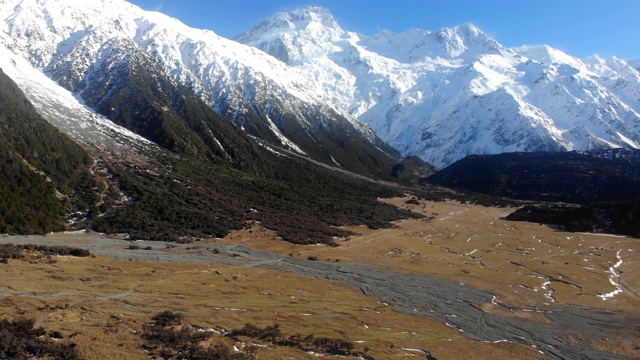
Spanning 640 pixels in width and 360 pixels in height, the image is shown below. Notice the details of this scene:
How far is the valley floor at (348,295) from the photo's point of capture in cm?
3512

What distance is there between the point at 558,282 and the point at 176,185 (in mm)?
83006

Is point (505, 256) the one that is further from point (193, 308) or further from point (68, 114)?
point (68, 114)

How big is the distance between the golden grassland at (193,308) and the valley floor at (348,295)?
5.9 inches

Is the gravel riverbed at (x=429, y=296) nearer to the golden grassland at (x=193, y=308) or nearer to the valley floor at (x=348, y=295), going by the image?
the valley floor at (x=348, y=295)

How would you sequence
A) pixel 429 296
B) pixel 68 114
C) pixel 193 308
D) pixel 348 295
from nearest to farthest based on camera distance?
pixel 193 308 → pixel 348 295 → pixel 429 296 → pixel 68 114

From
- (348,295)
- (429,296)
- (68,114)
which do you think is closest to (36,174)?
(348,295)

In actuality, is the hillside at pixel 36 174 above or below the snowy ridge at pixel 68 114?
below

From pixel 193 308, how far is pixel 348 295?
20.1 meters

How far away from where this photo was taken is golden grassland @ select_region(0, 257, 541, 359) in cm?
3083

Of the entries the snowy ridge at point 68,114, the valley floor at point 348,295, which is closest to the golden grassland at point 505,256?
the valley floor at point 348,295

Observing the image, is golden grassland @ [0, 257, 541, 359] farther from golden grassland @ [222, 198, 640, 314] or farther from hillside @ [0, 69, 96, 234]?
hillside @ [0, 69, 96, 234]

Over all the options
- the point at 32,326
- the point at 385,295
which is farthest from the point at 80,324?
the point at 385,295

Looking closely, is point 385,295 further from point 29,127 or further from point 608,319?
point 29,127

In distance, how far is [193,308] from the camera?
126 ft
